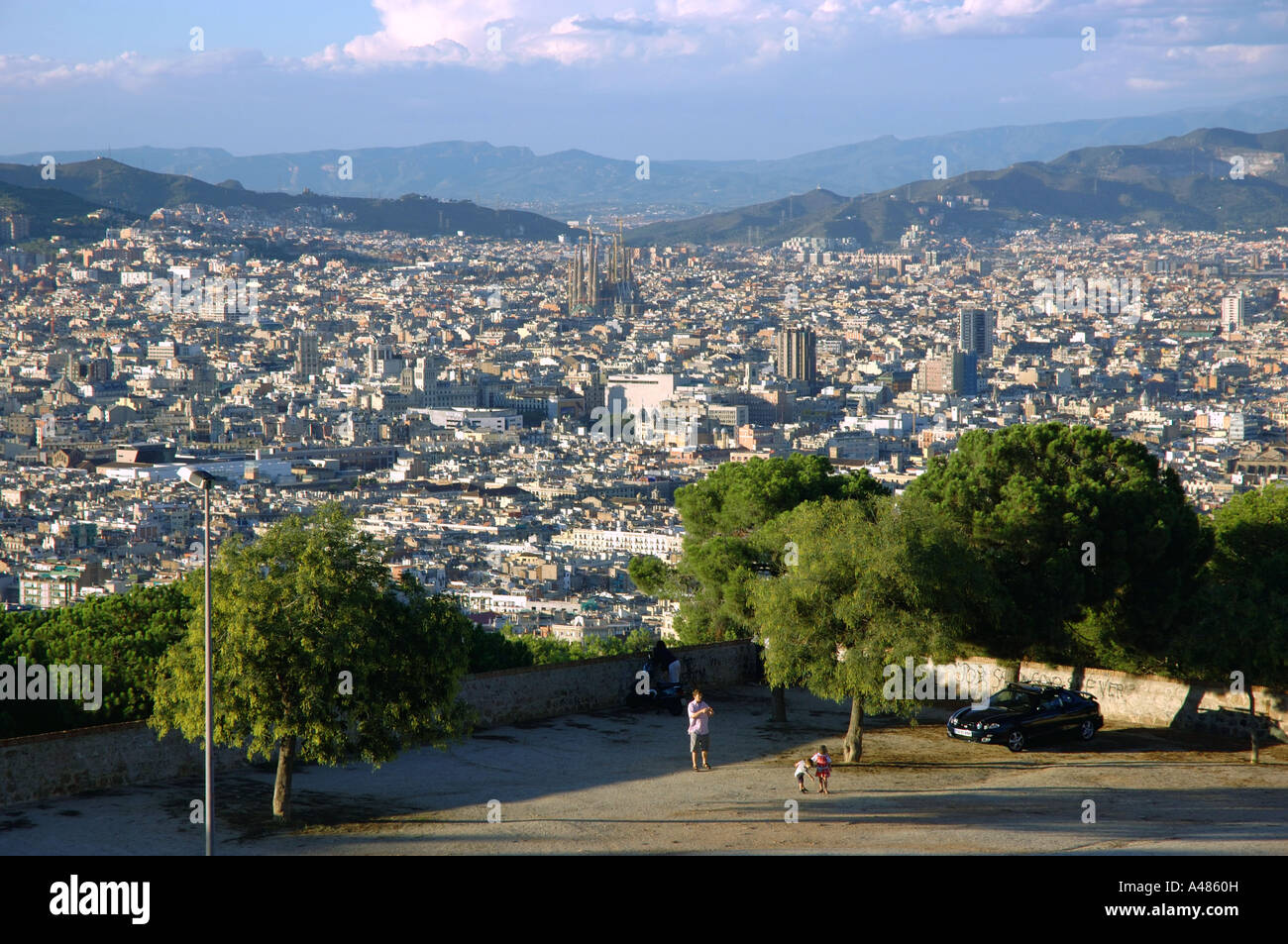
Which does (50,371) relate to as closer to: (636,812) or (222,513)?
(222,513)

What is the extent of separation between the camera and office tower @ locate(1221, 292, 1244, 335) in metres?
189

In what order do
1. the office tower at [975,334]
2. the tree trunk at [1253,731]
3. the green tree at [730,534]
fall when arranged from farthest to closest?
the office tower at [975,334] < the green tree at [730,534] < the tree trunk at [1253,731]

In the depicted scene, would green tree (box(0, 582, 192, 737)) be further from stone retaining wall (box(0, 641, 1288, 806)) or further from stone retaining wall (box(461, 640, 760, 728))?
stone retaining wall (box(461, 640, 760, 728))

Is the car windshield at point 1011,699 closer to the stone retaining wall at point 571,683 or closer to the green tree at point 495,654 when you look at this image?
the stone retaining wall at point 571,683

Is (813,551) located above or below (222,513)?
above

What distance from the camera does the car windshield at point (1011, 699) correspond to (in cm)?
1304

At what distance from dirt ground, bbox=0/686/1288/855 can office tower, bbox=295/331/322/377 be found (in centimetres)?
14776

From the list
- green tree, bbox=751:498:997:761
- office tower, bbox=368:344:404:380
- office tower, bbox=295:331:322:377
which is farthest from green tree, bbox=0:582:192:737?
office tower, bbox=295:331:322:377

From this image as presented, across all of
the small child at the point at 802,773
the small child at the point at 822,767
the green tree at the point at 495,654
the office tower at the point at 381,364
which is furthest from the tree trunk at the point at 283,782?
the office tower at the point at 381,364

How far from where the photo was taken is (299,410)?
439 ft

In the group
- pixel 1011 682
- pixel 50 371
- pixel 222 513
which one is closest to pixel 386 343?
pixel 50 371

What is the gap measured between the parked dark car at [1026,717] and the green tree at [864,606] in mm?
832

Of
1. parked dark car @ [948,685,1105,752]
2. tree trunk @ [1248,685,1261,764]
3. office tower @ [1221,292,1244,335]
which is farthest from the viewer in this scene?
office tower @ [1221,292,1244,335]
